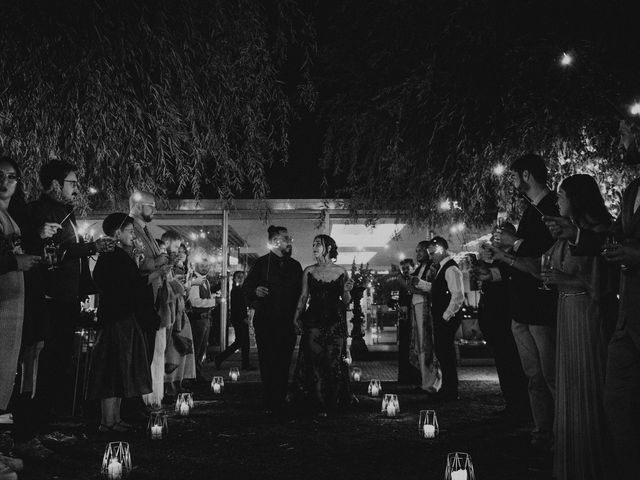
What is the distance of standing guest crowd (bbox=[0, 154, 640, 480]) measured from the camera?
3.72 meters

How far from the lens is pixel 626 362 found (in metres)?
3.32

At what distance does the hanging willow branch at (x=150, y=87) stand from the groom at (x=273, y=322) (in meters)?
1.27

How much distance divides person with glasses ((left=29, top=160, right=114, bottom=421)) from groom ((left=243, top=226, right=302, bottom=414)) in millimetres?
2516

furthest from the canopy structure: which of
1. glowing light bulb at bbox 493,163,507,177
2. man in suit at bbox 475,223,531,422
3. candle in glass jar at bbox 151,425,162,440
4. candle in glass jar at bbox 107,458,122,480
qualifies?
Answer: candle in glass jar at bbox 107,458,122,480

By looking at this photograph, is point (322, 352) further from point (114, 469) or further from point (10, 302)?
point (10, 302)

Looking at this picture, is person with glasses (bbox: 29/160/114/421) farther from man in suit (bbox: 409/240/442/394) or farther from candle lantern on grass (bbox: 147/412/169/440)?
man in suit (bbox: 409/240/442/394)

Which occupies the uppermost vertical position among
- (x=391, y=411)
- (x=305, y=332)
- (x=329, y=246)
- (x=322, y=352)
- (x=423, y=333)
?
(x=329, y=246)

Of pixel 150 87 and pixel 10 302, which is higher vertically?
pixel 150 87

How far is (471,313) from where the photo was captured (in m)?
16.0

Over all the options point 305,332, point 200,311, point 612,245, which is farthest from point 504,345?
point 200,311

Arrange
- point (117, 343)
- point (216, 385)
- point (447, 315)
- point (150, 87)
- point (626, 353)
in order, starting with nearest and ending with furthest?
1. point (626, 353)
2. point (150, 87)
3. point (117, 343)
4. point (447, 315)
5. point (216, 385)

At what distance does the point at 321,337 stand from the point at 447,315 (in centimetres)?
208

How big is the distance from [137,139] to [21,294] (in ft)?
7.68

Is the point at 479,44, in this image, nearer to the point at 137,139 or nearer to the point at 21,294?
the point at 137,139
